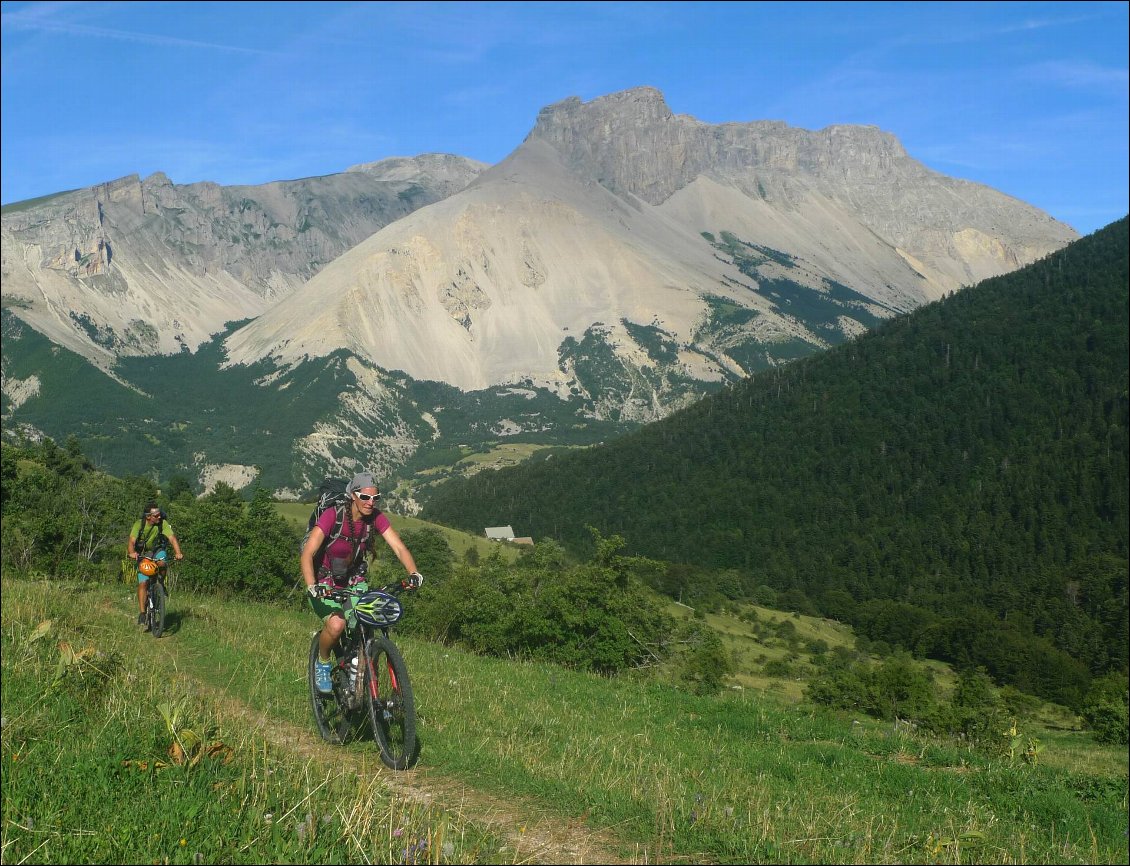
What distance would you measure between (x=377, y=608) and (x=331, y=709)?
1.85m

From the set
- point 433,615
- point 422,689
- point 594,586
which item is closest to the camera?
point 422,689

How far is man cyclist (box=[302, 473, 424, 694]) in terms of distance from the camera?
10500 mm

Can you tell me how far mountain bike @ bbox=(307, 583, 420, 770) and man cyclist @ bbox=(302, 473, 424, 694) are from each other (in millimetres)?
131

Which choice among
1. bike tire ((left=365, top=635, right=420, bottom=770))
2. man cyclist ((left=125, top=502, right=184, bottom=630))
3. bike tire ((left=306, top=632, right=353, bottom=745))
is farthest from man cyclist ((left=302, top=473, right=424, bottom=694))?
man cyclist ((left=125, top=502, right=184, bottom=630))

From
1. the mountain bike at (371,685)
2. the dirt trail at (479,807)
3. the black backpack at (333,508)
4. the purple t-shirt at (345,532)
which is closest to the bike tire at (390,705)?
the mountain bike at (371,685)

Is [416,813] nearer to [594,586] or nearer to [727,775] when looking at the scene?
[727,775]

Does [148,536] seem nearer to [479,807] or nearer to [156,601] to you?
[156,601]

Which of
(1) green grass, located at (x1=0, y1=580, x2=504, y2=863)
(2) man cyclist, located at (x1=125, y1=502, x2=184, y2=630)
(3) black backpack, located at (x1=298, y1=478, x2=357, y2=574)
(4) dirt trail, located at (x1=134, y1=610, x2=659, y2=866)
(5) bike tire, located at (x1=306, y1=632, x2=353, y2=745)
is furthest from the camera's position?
(2) man cyclist, located at (x1=125, y1=502, x2=184, y2=630)

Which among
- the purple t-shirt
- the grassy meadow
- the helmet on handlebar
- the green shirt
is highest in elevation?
the purple t-shirt

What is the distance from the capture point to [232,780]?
7582mm

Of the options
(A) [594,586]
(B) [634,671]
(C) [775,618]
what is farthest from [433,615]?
(C) [775,618]

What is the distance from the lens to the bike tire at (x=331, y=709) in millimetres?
10617

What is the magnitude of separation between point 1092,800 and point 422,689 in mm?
9959

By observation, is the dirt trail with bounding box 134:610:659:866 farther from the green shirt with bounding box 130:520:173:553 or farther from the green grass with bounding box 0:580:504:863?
the green shirt with bounding box 130:520:173:553
